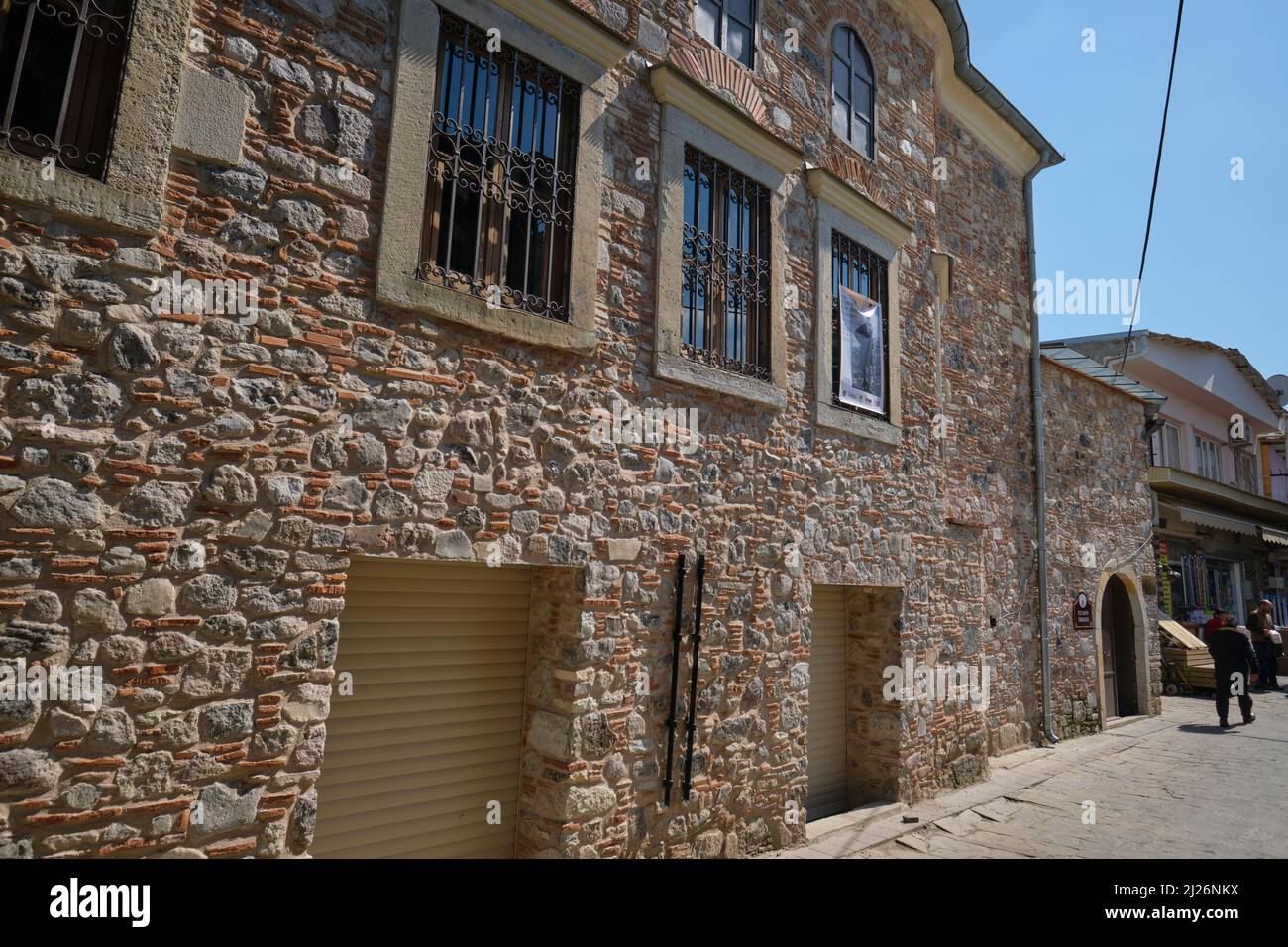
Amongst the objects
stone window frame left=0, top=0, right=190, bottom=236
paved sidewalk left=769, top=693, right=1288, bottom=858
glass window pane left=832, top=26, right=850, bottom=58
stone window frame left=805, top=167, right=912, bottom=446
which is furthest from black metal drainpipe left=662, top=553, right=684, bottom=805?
glass window pane left=832, top=26, right=850, bottom=58

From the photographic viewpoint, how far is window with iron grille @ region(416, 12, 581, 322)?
13.7 ft

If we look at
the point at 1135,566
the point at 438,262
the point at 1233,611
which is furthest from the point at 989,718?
the point at 1233,611

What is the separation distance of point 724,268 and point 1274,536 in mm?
19210

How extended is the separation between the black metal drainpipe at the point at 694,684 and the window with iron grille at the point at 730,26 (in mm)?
4219

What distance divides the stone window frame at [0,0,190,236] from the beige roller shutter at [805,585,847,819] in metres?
5.91

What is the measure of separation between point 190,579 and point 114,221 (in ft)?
5.13

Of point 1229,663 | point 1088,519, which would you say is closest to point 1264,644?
point 1229,663

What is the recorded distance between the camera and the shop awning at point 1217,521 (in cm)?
1466

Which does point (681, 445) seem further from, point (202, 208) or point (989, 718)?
point (989, 718)

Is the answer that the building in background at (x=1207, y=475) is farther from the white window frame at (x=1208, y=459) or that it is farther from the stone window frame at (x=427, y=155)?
the stone window frame at (x=427, y=155)

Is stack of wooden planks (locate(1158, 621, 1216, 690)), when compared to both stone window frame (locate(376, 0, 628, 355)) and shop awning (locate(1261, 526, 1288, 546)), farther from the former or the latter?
stone window frame (locate(376, 0, 628, 355))

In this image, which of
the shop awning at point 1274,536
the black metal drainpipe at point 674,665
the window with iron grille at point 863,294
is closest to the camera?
the black metal drainpipe at point 674,665

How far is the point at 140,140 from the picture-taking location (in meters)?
3.15

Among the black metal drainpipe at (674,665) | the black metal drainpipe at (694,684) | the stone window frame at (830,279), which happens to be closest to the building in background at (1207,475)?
the stone window frame at (830,279)
